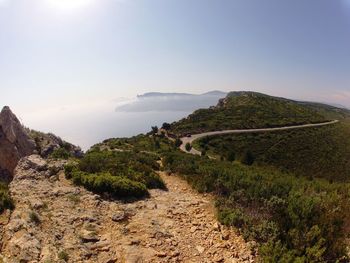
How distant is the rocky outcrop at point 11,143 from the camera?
3919cm

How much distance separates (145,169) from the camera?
16703 mm

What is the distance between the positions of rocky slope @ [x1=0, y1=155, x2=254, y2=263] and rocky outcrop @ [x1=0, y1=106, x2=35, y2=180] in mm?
29849

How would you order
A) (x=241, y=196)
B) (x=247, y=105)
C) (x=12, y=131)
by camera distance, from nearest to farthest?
(x=241, y=196) → (x=12, y=131) → (x=247, y=105)

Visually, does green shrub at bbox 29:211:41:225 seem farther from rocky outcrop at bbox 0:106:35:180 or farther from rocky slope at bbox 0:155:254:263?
rocky outcrop at bbox 0:106:35:180

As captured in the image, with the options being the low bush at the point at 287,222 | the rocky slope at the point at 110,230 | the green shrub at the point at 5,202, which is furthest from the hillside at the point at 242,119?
the green shrub at the point at 5,202

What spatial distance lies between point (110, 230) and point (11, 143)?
3682cm

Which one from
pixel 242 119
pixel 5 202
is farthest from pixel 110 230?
pixel 242 119

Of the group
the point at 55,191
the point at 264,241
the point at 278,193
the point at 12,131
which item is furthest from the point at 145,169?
the point at 12,131

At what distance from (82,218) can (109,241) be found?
199 cm

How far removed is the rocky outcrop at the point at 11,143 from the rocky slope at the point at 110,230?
2985 centimetres

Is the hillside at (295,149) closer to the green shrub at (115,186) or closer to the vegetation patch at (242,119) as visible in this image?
the vegetation patch at (242,119)

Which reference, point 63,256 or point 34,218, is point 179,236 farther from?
point 34,218

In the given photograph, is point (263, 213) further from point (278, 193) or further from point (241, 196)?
point (278, 193)

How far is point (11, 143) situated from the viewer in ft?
130
